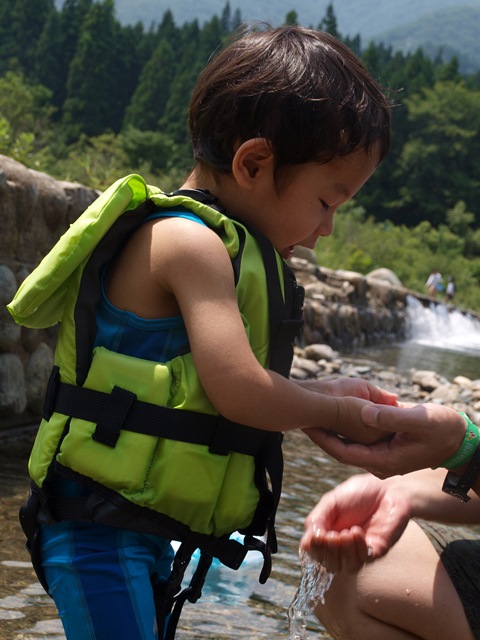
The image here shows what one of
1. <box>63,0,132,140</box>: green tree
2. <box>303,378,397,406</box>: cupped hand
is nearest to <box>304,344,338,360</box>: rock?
<box>303,378,397,406</box>: cupped hand

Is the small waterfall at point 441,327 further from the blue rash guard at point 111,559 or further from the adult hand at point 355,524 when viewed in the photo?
the blue rash guard at point 111,559

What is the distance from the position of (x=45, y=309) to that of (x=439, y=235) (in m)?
45.9

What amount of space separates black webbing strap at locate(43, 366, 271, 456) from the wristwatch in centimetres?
60

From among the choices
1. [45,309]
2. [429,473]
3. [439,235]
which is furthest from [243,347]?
[439,235]

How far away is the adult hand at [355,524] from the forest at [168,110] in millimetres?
33674

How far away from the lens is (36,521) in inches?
71.0

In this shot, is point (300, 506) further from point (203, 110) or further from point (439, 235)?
point (439, 235)

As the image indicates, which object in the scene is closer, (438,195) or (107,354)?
(107,354)

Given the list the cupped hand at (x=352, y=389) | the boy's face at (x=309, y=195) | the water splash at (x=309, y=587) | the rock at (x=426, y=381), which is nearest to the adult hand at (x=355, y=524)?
the water splash at (x=309, y=587)

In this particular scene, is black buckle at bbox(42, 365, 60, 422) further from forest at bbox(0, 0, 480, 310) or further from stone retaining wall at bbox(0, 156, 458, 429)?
forest at bbox(0, 0, 480, 310)

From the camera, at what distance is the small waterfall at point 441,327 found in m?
20.0

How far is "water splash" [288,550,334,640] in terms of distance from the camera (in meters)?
2.17

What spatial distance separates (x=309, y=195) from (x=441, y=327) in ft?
67.0

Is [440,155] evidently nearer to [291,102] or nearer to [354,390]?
[354,390]
